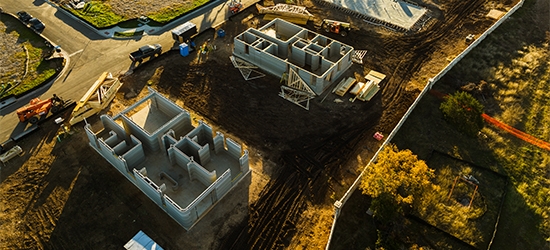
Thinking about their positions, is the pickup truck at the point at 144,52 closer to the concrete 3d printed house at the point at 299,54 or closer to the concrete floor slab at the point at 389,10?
the concrete 3d printed house at the point at 299,54

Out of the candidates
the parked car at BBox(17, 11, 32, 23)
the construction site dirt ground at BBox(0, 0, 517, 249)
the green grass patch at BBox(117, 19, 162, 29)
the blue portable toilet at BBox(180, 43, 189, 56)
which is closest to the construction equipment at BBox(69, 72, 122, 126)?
the construction site dirt ground at BBox(0, 0, 517, 249)

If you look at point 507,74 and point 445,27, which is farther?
point 445,27

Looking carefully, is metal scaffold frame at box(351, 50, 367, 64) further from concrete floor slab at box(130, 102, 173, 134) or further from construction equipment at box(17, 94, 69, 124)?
construction equipment at box(17, 94, 69, 124)

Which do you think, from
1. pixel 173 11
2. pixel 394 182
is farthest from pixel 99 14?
pixel 394 182

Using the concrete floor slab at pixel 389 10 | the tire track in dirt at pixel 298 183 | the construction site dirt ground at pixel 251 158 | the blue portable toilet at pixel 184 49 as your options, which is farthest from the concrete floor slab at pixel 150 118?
the concrete floor slab at pixel 389 10

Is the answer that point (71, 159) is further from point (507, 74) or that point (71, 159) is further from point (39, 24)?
point (507, 74)

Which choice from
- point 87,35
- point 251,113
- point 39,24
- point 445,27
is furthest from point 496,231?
point 39,24

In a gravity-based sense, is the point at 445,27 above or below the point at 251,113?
above

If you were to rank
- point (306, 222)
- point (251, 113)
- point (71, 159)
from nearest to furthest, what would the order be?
→ 1. point (306, 222)
2. point (71, 159)
3. point (251, 113)
